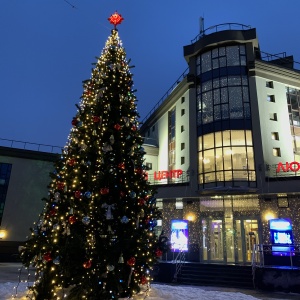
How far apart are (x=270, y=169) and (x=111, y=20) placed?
46.8ft

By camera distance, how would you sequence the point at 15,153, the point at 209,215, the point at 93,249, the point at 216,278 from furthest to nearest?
the point at 15,153 → the point at 209,215 → the point at 216,278 → the point at 93,249

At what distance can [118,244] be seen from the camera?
663 cm

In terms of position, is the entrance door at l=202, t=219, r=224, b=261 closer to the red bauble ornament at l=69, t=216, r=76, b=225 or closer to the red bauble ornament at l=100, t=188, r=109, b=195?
the red bauble ornament at l=100, t=188, r=109, b=195

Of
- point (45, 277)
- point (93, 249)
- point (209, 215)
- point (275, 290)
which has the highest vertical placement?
point (209, 215)

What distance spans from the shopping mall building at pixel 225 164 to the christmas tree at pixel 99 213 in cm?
1234

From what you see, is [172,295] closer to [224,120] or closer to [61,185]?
[61,185]

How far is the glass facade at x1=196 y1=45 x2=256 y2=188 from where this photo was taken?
1936cm


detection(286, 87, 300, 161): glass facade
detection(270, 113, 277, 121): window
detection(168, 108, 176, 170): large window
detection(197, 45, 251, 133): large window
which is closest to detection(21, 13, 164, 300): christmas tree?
detection(197, 45, 251, 133): large window

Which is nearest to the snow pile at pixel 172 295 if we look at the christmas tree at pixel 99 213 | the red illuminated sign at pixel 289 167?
the christmas tree at pixel 99 213

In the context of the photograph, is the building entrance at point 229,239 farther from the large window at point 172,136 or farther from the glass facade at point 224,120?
the large window at point 172,136

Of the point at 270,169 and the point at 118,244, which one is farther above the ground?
the point at 270,169

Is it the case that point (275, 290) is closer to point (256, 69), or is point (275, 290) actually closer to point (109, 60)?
point (109, 60)

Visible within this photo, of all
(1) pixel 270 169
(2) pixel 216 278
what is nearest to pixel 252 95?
(1) pixel 270 169

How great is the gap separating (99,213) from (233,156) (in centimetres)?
1457
